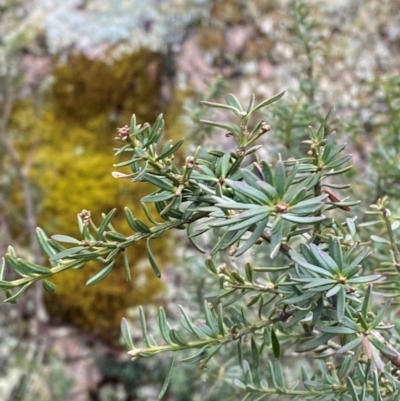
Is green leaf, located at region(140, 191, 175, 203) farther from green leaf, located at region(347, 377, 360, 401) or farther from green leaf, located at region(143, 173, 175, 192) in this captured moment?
green leaf, located at region(347, 377, 360, 401)

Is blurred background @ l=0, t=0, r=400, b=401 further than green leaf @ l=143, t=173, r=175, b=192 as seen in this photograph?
Yes

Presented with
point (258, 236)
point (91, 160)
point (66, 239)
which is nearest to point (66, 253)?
point (66, 239)

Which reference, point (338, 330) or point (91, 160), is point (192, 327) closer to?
point (338, 330)

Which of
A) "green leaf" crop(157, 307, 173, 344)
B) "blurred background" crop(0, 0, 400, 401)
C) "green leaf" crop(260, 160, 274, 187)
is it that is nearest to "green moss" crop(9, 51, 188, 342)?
"blurred background" crop(0, 0, 400, 401)

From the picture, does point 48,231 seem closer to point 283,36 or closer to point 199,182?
point 283,36

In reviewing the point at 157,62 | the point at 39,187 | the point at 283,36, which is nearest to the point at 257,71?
the point at 283,36

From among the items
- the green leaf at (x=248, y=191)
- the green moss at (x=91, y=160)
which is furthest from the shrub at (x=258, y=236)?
the green moss at (x=91, y=160)

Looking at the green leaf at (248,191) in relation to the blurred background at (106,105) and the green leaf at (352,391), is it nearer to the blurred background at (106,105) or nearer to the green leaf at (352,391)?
the green leaf at (352,391)

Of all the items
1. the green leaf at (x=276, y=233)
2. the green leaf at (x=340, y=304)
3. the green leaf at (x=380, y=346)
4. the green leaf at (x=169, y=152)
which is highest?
the green leaf at (x=169, y=152)
